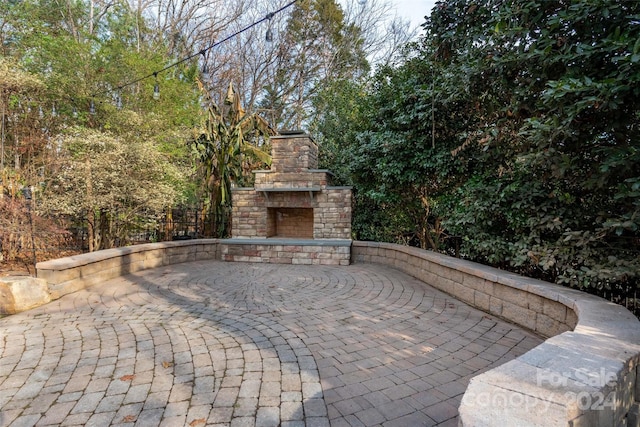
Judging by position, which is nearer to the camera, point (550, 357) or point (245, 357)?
point (550, 357)

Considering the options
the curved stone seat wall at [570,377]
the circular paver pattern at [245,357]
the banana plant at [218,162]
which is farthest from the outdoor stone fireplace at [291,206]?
the curved stone seat wall at [570,377]

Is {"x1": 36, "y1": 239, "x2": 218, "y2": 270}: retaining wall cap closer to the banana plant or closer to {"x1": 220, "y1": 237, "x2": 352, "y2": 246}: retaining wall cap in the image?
{"x1": 220, "y1": 237, "x2": 352, "y2": 246}: retaining wall cap

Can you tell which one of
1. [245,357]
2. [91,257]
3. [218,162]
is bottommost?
[245,357]

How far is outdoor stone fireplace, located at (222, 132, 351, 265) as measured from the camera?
6805 mm

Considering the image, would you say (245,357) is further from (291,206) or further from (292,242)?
(291,206)

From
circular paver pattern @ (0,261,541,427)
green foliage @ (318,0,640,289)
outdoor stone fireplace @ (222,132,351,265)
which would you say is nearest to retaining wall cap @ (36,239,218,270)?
circular paver pattern @ (0,261,541,427)

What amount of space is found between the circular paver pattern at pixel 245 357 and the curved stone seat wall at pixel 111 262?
9.3 inches

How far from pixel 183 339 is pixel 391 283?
10.7 feet

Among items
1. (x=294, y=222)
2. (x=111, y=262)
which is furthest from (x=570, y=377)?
(x=294, y=222)

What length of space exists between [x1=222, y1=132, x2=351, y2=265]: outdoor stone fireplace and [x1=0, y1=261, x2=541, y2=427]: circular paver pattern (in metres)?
2.68

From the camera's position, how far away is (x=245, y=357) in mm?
2283

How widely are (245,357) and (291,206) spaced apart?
17.6 feet

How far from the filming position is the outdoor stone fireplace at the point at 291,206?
6.80m

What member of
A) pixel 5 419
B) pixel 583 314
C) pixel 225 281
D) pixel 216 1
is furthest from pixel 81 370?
pixel 216 1
